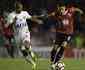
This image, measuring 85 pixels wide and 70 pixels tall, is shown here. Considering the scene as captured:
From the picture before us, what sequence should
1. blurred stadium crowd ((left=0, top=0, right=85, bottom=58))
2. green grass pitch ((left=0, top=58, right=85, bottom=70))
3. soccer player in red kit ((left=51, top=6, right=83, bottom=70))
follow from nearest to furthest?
soccer player in red kit ((left=51, top=6, right=83, bottom=70)) < green grass pitch ((left=0, top=58, right=85, bottom=70)) < blurred stadium crowd ((left=0, top=0, right=85, bottom=58))

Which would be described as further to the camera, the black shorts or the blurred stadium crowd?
the blurred stadium crowd

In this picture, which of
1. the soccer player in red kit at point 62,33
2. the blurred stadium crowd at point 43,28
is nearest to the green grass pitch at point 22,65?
the blurred stadium crowd at point 43,28

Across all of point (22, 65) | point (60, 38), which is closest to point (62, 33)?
point (60, 38)

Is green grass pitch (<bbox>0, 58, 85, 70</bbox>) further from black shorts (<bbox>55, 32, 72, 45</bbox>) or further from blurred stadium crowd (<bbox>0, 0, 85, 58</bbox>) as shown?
black shorts (<bbox>55, 32, 72, 45</bbox>)

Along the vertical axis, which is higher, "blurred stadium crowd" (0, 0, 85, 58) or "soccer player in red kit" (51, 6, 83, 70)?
"soccer player in red kit" (51, 6, 83, 70)

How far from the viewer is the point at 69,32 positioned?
12367mm

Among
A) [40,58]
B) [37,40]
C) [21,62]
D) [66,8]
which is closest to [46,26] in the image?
[37,40]

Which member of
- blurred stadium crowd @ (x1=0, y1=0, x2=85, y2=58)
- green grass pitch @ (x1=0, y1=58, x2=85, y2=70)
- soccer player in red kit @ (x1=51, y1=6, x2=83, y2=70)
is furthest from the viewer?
blurred stadium crowd @ (x1=0, y1=0, x2=85, y2=58)

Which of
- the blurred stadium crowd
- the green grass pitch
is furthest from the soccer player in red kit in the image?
the blurred stadium crowd

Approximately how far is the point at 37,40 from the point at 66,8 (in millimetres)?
7834

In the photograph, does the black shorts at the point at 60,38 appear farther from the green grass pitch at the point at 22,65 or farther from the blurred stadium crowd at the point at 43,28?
the blurred stadium crowd at the point at 43,28

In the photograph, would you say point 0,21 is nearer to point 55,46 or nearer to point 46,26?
point 46,26

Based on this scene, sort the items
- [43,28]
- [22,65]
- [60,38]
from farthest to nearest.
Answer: [43,28]
[22,65]
[60,38]

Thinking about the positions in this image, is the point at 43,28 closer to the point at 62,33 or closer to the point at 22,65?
the point at 22,65
